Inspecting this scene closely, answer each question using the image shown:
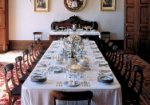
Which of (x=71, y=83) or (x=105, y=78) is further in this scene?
(x=105, y=78)

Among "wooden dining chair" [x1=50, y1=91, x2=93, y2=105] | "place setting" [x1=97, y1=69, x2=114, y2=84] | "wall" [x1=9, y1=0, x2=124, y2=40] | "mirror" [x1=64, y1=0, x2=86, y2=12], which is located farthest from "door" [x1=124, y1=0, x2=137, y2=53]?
"wooden dining chair" [x1=50, y1=91, x2=93, y2=105]

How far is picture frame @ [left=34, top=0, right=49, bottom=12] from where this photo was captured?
1328cm

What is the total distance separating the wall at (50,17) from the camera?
1334 cm

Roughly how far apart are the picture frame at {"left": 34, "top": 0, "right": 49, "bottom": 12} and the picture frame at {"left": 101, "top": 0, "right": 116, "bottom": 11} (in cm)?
241

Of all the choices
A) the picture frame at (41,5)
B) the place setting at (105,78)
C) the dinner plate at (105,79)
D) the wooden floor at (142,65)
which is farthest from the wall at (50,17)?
the dinner plate at (105,79)

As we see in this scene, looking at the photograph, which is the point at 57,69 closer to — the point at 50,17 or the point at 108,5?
the point at 50,17

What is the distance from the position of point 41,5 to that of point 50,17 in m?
0.64

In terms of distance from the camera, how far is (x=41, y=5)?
1332cm

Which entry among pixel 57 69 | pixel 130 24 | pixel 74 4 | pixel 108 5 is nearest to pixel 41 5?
pixel 74 4

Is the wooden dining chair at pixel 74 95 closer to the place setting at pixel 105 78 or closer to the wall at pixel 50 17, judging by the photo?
the place setting at pixel 105 78

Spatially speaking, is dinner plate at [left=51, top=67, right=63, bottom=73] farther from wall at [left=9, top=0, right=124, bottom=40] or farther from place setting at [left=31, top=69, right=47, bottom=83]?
wall at [left=9, top=0, right=124, bottom=40]

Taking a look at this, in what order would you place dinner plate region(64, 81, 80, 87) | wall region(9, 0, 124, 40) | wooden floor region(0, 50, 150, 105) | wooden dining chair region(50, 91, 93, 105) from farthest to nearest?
wall region(9, 0, 124, 40) → wooden floor region(0, 50, 150, 105) → dinner plate region(64, 81, 80, 87) → wooden dining chair region(50, 91, 93, 105)

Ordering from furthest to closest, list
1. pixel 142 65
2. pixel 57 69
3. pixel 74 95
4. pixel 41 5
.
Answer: pixel 41 5 → pixel 142 65 → pixel 57 69 → pixel 74 95

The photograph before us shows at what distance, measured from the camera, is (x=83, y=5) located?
13266 millimetres
